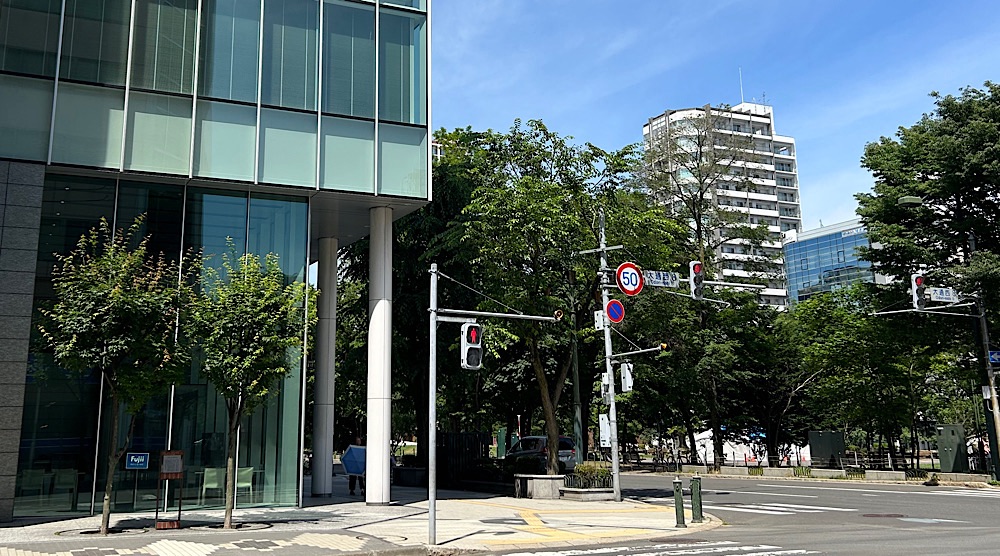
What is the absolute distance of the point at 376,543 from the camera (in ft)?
47.5

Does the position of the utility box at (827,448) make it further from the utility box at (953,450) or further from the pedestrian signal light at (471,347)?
the pedestrian signal light at (471,347)

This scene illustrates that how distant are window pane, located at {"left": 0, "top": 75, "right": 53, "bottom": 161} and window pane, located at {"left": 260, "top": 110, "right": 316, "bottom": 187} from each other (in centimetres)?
517

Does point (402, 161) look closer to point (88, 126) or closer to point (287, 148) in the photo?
point (287, 148)

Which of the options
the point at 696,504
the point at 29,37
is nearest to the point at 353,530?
the point at 696,504

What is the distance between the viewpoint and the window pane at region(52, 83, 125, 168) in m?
19.4

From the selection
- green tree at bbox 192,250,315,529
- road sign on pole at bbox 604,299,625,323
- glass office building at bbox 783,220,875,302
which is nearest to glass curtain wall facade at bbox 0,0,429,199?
green tree at bbox 192,250,315,529

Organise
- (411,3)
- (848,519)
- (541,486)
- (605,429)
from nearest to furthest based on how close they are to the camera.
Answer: (848,519) → (605,429) → (411,3) → (541,486)

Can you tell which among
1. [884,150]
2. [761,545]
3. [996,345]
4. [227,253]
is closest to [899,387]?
[996,345]

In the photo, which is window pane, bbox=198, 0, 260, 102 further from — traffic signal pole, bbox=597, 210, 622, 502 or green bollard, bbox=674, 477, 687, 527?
green bollard, bbox=674, 477, 687, 527

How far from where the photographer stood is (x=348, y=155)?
72.9 ft

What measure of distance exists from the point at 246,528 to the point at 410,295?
1519cm

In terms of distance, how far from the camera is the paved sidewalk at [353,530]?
13.9 meters

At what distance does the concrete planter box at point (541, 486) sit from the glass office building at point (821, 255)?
120925mm

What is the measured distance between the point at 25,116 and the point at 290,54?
684 cm
